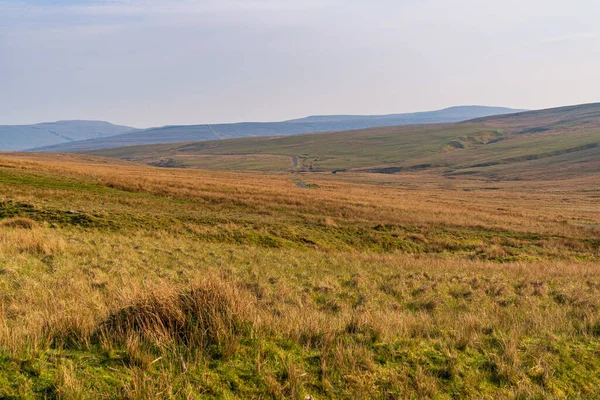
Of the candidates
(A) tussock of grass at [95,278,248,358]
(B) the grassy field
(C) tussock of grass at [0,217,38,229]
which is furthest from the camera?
(C) tussock of grass at [0,217,38,229]

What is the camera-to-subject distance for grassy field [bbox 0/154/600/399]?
461 centimetres

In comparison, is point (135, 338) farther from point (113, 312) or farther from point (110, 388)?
point (113, 312)

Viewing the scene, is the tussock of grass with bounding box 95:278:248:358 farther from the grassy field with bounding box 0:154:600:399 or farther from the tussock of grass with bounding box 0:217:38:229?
the tussock of grass with bounding box 0:217:38:229

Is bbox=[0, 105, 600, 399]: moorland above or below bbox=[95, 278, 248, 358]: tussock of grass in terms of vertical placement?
below

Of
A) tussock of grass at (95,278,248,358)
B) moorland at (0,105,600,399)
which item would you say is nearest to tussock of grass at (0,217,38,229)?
moorland at (0,105,600,399)

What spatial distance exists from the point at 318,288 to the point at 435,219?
1001 inches

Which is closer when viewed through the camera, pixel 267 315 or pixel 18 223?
pixel 267 315

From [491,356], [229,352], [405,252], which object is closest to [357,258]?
[405,252]

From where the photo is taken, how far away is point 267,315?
20.6ft

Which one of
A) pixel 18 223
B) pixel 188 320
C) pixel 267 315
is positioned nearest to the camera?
pixel 188 320

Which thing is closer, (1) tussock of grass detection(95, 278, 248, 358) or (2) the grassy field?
(2) the grassy field

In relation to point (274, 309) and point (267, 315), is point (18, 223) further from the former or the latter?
point (267, 315)

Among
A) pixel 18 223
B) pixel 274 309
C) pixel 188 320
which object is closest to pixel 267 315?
pixel 188 320

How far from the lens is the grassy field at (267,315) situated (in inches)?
181
